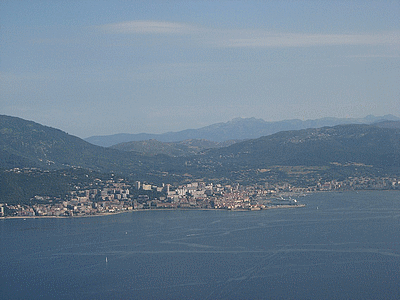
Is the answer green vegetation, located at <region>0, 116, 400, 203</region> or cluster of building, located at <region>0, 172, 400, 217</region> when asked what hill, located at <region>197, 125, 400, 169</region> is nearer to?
green vegetation, located at <region>0, 116, 400, 203</region>

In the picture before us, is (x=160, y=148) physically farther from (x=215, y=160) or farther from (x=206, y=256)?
(x=206, y=256)

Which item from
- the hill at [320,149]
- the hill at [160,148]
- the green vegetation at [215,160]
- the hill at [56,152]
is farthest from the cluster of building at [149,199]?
the hill at [160,148]

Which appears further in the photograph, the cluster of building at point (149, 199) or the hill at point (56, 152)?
the hill at point (56, 152)

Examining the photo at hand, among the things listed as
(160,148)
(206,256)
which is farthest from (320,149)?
(206,256)

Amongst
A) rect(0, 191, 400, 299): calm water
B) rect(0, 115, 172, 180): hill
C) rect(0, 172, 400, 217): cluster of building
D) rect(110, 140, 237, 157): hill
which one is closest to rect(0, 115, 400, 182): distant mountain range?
rect(0, 115, 172, 180): hill

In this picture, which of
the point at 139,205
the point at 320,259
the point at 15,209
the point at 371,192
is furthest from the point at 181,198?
the point at 320,259

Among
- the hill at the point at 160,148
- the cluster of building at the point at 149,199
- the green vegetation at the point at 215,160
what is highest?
the hill at the point at 160,148

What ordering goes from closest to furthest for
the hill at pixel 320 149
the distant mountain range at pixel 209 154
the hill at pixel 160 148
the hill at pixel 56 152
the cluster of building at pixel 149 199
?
the cluster of building at pixel 149 199 → the hill at pixel 56 152 → the distant mountain range at pixel 209 154 → the hill at pixel 320 149 → the hill at pixel 160 148

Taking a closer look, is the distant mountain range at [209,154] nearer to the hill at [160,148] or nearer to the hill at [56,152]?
the hill at [56,152]
